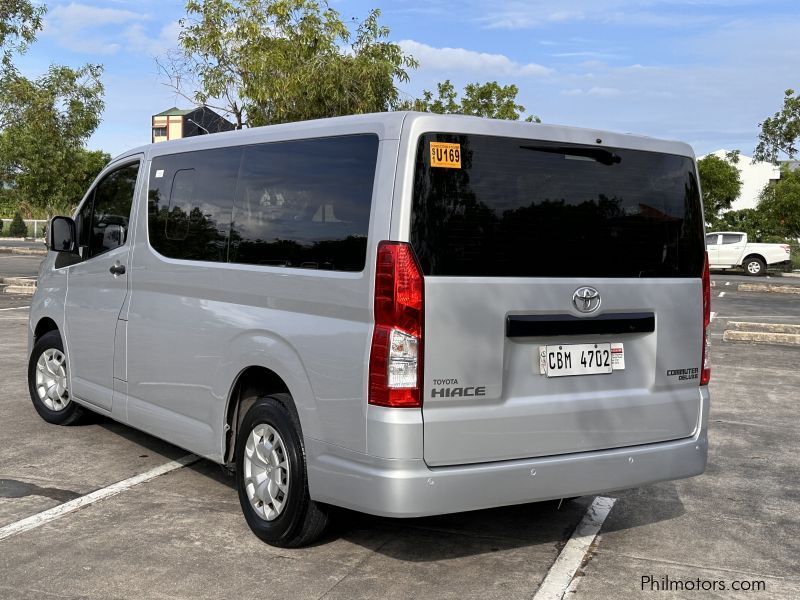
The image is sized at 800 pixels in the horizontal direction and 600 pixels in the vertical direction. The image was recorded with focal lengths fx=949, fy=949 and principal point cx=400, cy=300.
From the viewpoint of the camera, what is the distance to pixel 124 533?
4895 millimetres

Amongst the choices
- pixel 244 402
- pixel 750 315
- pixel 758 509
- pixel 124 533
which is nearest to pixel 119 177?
pixel 244 402

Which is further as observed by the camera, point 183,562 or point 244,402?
point 244,402

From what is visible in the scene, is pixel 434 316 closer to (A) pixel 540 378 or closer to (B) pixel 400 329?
(B) pixel 400 329

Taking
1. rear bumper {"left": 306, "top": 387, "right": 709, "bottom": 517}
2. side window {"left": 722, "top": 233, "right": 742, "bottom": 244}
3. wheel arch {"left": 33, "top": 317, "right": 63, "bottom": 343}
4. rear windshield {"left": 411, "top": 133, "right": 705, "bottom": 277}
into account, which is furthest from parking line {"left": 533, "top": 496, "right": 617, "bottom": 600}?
side window {"left": 722, "top": 233, "right": 742, "bottom": 244}

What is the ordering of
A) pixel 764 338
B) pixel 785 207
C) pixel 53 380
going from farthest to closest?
pixel 785 207 < pixel 764 338 < pixel 53 380

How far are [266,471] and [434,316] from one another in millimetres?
1387

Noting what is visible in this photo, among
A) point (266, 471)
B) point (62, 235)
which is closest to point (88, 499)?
point (266, 471)

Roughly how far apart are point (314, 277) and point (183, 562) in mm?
1486

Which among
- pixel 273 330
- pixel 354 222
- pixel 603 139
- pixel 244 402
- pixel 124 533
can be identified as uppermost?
pixel 603 139

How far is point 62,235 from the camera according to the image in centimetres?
687

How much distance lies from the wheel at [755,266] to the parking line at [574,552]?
3311 cm

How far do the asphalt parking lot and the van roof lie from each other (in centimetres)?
197

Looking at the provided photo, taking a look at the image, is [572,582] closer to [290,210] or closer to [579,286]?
[579,286]

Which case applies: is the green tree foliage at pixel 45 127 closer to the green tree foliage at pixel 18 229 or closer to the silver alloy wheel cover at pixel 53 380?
the silver alloy wheel cover at pixel 53 380
